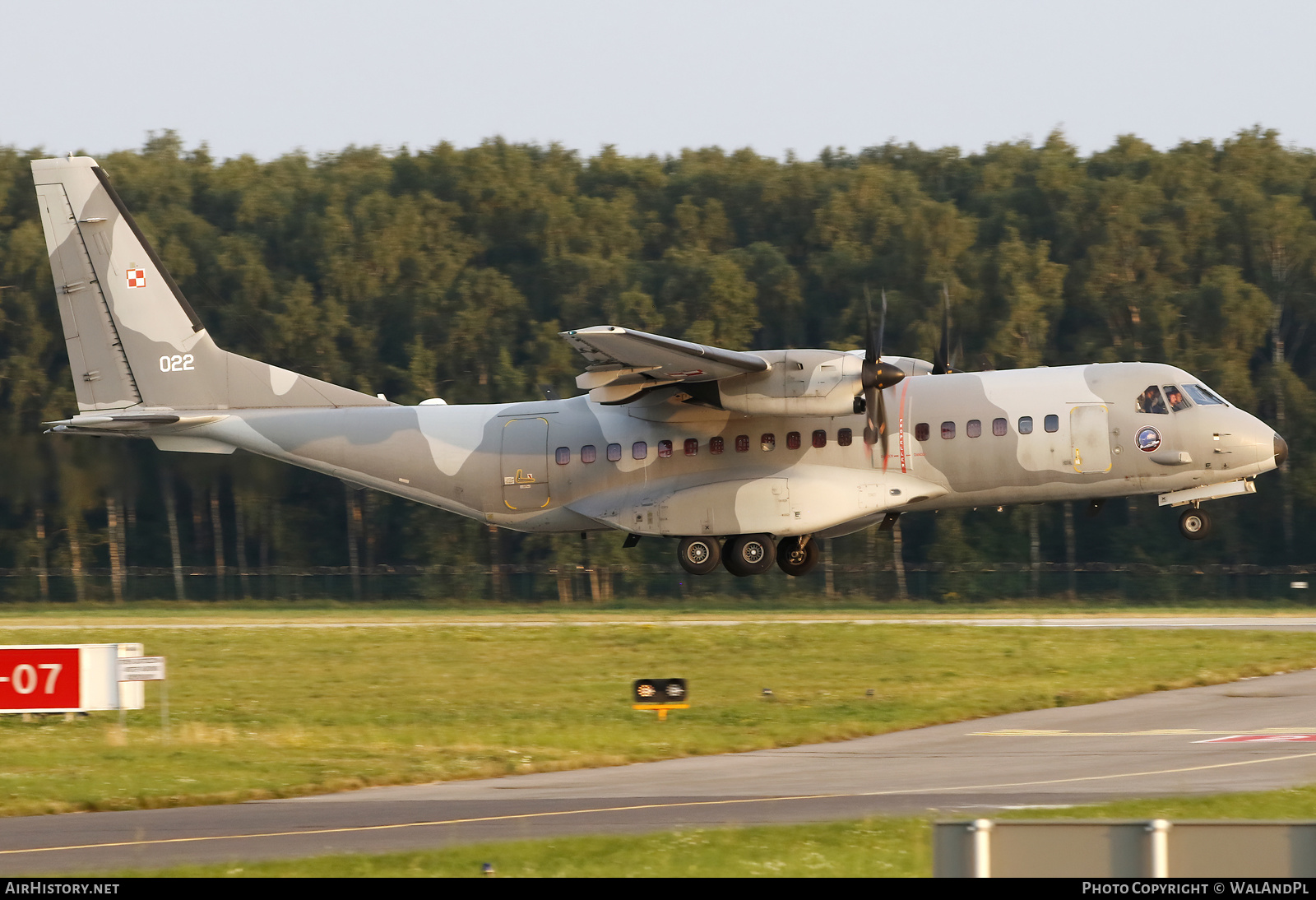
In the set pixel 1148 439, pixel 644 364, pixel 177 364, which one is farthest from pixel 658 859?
pixel 177 364

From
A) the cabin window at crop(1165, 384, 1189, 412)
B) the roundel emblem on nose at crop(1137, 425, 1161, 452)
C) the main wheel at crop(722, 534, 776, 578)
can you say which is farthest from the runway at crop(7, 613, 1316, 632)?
the cabin window at crop(1165, 384, 1189, 412)

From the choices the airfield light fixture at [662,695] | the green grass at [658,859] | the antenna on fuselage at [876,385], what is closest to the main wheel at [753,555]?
the antenna on fuselage at [876,385]

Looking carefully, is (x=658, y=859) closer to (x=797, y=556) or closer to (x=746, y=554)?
(x=746, y=554)

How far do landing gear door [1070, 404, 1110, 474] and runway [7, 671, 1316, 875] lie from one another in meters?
7.65

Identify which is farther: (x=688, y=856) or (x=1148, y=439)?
(x=1148, y=439)

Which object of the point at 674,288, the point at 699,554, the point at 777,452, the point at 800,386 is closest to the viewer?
the point at 800,386

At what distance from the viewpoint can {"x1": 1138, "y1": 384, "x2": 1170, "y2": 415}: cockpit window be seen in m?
Answer: 29.8

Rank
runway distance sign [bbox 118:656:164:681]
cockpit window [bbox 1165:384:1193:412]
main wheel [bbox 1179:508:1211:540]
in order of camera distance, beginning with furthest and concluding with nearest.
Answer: main wheel [bbox 1179:508:1211:540] < cockpit window [bbox 1165:384:1193:412] < runway distance sign [bbox 118:656:164:681]

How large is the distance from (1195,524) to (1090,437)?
3531 mm

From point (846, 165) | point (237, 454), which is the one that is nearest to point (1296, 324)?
point (846, 165)

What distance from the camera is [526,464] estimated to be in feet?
106

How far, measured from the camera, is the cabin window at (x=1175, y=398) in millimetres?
29828

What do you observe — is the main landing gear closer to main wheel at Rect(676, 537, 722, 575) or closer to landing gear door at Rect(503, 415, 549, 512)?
main wheel at Rect(676, 537, 722, 575)

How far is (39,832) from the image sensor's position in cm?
1484
